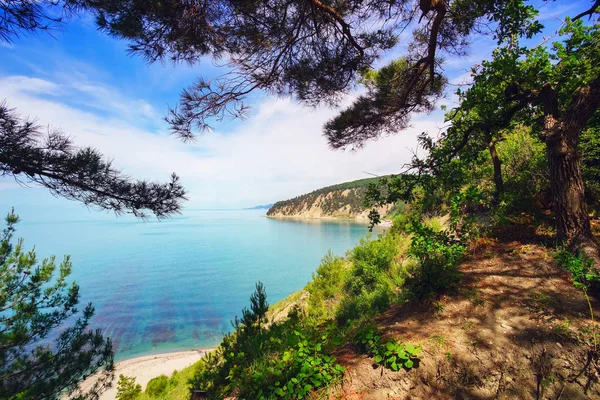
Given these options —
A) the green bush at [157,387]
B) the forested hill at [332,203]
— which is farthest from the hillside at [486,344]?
the forested hill at [332,203]

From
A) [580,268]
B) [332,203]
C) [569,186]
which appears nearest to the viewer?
[580,268]

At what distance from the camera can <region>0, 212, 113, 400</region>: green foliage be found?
528 cm

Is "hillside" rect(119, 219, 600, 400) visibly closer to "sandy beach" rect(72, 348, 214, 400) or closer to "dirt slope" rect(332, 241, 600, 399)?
"dirt slope" rect(332, 241, 600, 399)

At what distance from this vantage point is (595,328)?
3014 mm

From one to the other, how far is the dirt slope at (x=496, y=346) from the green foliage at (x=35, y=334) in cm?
637

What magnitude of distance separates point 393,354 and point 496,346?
4.07ft

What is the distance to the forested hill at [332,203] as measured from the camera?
447ft

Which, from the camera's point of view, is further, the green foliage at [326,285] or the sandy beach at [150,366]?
the sandy beach at [150,366]

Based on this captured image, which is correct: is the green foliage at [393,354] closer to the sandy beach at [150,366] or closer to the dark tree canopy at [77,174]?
the dark tree canopy at [77,174]

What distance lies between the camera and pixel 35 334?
19.1 feet

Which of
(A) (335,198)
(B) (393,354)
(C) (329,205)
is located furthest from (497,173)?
(A) (335,198)

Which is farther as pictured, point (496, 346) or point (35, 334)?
point (35, 334)

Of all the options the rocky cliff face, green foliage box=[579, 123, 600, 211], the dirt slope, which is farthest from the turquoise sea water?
the rocky cliff face

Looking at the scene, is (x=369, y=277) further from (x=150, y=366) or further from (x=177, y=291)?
(x=177, y=291)
